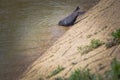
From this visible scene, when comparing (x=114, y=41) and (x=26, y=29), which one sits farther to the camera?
(x=26, y=29)

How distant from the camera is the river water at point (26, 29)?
8.66 m

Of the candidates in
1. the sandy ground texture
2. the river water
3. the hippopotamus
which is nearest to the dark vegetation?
the sandy ground texture

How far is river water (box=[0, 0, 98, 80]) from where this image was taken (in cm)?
866

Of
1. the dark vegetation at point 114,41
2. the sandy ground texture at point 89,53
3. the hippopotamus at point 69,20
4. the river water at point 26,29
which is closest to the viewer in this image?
the sandy ground texture at point 89,53

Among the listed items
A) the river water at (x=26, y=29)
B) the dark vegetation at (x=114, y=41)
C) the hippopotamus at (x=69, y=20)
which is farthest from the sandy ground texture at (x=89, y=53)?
the hippopotamus at (x=69, y=20)

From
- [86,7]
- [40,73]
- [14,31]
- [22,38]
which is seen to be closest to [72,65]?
[40,73]

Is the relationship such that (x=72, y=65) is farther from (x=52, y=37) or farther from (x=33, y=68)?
(x=52, y=37)

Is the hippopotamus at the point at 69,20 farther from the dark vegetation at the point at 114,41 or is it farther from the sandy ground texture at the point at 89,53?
the dark vegetation at the point at 114,41

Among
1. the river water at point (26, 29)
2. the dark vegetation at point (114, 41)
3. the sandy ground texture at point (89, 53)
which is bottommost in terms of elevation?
the river water at point (26, 29)

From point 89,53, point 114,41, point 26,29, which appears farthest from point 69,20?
point 114,41

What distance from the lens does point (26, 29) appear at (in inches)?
451

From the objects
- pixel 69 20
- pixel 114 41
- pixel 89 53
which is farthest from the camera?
pixel 69 20

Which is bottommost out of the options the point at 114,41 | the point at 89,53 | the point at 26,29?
the point at 26,29

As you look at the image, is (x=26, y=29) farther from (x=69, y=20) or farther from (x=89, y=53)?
(x=89, y=53)
